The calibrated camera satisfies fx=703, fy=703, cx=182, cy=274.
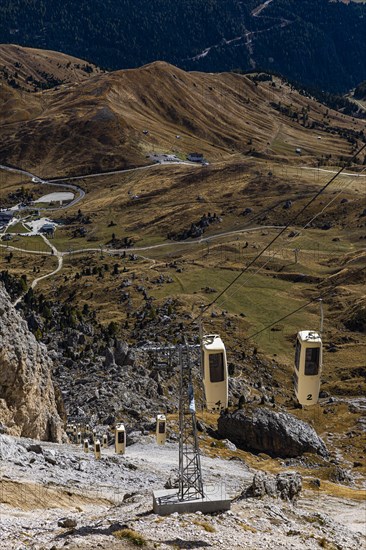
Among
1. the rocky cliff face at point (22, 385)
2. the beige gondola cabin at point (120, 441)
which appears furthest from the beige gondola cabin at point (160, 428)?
the rocky cliff face at point (22, 385)

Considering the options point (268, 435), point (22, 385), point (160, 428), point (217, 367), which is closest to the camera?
point (217, 367)

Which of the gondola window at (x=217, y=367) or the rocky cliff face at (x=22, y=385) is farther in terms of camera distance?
the rocky cliff face at (x=22, y=385)

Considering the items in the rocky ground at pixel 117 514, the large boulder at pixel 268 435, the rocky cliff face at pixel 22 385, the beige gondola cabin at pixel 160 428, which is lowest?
the large boulder at pixel 268 435

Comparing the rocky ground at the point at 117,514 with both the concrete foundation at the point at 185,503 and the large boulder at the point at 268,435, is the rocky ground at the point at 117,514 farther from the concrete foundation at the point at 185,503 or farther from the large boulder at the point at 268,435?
the large boulder at the point at 268,435

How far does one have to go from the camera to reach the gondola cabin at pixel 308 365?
39406mm

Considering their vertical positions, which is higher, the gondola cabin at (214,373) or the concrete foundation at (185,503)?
the gondola cabin at (214,373)

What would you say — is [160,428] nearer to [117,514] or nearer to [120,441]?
[120,441]

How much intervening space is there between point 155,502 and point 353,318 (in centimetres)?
11923

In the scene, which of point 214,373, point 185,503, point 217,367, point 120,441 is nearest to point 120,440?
point 120,441

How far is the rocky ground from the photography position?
36969mm

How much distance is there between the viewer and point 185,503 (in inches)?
1711

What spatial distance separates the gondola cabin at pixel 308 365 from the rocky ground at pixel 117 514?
9084 mm

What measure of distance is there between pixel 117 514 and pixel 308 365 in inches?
575

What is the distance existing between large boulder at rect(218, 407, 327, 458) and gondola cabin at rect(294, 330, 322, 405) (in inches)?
1847
